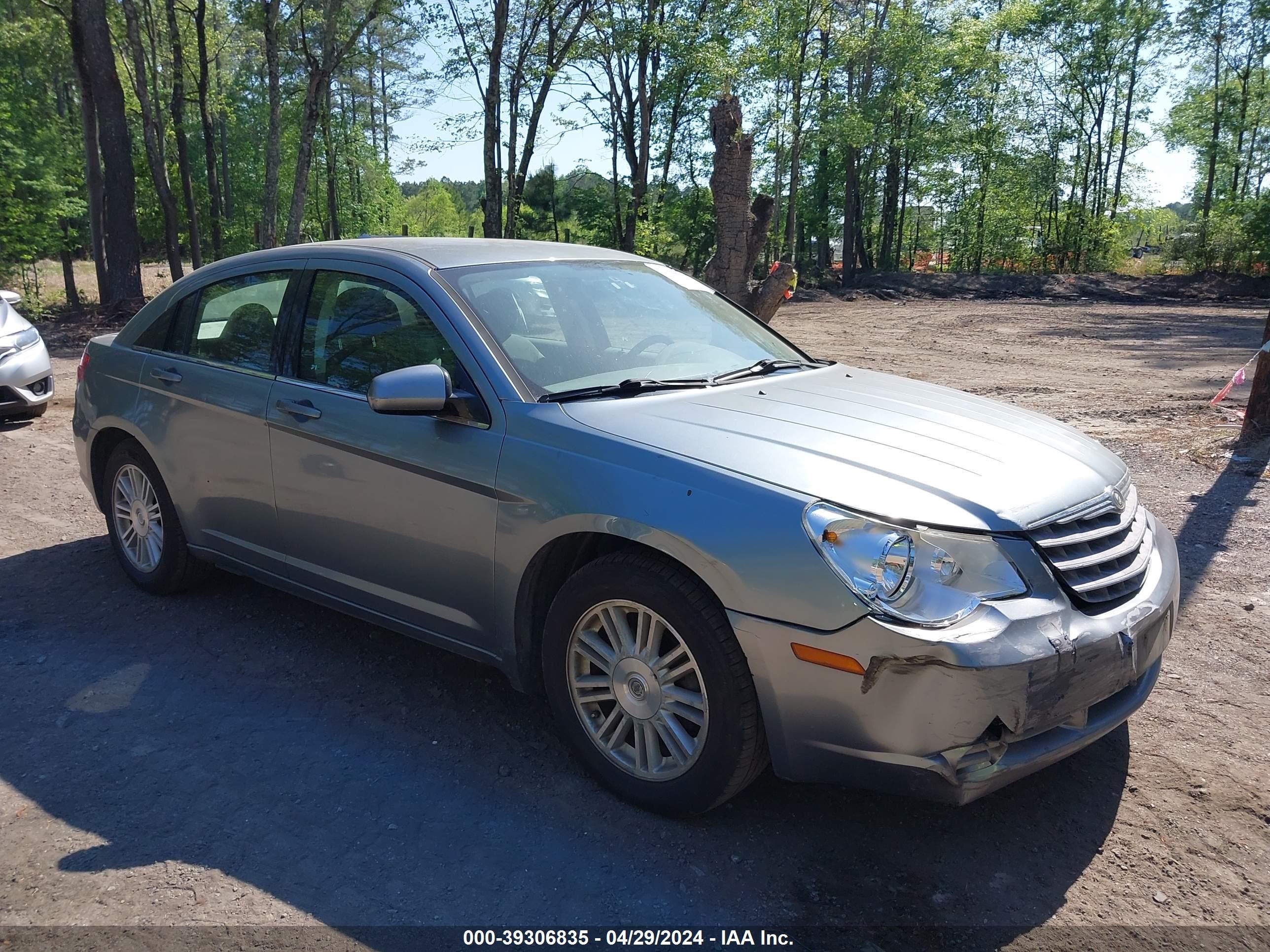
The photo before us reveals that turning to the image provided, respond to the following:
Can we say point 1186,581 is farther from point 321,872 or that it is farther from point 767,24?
point 767,24

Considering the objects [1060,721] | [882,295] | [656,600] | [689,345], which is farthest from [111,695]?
[882,295]

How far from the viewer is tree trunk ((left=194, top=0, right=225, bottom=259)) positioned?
81.2ft

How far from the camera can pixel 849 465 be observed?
9.42 feet

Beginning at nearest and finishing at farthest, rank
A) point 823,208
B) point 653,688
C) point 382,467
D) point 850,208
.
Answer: point 653,688 → point 382,467 → point 850,208 → point 823,208

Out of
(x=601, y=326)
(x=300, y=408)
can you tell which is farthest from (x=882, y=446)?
(x=300, y=408)

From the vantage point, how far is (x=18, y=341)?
9281mm

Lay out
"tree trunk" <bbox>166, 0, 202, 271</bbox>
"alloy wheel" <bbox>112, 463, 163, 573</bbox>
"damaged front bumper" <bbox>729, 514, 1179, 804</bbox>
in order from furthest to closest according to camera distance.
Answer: "tree trunk" <bbox>166, 0, 202, 271</bbox> → "alloy wheel" <bbox>112, 463, 163, 573</bbox> → "damaged front bumper" <bbox>729, 514, 1179, 804</bbox>

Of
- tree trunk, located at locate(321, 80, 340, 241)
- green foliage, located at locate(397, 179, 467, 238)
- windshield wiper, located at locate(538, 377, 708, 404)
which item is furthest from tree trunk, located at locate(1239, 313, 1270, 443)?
green foliage, located at locate(397, 179, 467, 238)

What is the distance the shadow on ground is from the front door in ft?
1.50

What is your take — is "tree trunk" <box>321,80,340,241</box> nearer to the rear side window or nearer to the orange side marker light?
the rear side window

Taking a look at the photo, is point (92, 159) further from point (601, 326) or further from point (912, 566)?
point (912, 566)

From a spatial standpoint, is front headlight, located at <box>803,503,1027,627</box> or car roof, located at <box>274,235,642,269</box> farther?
car roof, located at <box>274,235,642,269</box>

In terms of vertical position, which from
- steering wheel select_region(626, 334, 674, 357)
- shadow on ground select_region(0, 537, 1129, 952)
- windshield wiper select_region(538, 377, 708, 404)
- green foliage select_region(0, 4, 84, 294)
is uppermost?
green foliage select_region(0, 4, 84, 294)

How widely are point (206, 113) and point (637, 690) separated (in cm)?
2936
